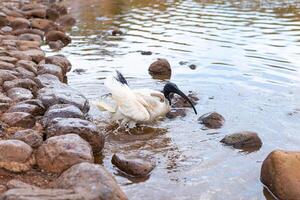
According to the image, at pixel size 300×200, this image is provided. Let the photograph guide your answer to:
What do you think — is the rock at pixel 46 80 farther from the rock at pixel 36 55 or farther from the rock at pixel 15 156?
the rock at pixel 15 156

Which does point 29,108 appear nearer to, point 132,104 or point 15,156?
point 132,104

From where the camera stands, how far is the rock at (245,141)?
660cm

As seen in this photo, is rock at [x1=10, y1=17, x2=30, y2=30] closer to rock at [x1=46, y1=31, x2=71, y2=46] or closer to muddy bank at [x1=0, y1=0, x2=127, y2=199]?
rock at [x1=46, y1=31, x2=71, y2=46]

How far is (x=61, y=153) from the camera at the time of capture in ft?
17.4

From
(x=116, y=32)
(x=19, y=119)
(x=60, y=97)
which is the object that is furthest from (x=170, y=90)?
(x=116, y=32)

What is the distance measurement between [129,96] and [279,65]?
520 cm

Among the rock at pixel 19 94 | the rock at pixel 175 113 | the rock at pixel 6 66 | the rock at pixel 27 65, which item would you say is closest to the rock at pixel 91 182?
the rock at pixel 19 94

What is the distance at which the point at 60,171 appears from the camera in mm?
5309

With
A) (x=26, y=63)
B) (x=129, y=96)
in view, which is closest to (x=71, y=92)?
(x=129, y=96)

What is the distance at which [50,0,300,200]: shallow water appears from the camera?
227 inches

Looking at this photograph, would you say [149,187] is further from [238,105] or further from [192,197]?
[238,105]

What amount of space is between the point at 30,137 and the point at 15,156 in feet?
1.32

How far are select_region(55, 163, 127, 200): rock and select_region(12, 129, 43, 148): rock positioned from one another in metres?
1.11

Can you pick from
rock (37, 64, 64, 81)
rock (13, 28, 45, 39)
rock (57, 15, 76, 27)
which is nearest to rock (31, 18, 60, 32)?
rock (13, 28, 45, 39)
